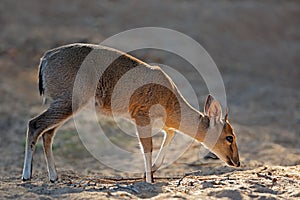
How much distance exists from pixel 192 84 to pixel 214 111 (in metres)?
8.01

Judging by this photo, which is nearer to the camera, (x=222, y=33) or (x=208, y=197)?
(x=208, y=197)

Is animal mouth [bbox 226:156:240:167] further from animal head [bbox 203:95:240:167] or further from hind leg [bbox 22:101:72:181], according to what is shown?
hind leg [bbox 22:101:72:181]

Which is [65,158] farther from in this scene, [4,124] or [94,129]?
[4,124]

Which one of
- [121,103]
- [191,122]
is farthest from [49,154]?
[191,122]

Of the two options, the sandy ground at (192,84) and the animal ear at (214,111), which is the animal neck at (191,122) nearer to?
the animal ear at (214,111)

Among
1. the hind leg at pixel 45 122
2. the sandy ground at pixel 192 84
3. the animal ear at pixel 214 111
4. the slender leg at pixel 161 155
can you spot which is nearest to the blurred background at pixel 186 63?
the sandy ground at pixel 192 84

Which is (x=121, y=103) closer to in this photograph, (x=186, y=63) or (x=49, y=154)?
(x=49, y=154)

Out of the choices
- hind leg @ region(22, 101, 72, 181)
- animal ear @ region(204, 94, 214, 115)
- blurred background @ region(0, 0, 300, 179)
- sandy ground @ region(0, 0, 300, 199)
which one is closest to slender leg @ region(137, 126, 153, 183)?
sandy ground @ region(0, 0, 300, 199)

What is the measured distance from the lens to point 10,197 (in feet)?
19.6

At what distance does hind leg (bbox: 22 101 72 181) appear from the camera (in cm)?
688

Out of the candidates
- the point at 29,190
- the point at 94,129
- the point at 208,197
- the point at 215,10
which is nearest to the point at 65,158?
the point at 94,129

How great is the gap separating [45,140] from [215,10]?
15196 millimetres

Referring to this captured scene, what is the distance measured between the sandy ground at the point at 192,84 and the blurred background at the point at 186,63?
3cm

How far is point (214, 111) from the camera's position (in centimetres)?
759
